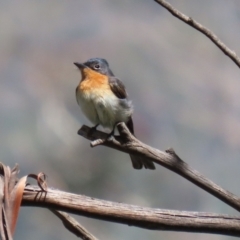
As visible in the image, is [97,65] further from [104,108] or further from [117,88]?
[104,108]

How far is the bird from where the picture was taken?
13.0ft

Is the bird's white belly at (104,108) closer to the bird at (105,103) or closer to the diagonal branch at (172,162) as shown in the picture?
the bird at (105,103)

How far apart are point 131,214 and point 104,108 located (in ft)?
7.67

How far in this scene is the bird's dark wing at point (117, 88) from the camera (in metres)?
4.12

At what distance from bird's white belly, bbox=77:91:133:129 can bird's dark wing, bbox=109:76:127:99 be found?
5 cm

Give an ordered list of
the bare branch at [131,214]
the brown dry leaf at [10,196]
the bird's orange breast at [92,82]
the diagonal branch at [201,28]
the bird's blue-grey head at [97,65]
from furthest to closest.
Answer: the bird's blue-grey head at [97,65]
the bird's orange breast at [92,82]
the diagonal branch at [201,28]
the bare branch at [131,214]
the brown dry leaf at [10,196]

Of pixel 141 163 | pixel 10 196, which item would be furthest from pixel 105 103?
pixel 10 196

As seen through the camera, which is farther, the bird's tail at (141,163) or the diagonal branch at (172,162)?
the bird's tail at (141,163)

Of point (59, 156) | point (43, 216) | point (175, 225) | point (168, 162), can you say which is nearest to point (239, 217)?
point (175, 225)

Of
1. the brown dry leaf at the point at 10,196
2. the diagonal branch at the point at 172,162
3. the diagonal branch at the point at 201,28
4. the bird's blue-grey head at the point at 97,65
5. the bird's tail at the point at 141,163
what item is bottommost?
the brown dry leaf at the point at 10,196

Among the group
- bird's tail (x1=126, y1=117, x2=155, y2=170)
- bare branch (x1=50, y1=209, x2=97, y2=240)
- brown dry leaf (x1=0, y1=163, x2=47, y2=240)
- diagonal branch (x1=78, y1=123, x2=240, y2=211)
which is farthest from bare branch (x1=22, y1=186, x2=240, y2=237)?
bird's tail (x1=126, y1=117, x2=155, y2=170)

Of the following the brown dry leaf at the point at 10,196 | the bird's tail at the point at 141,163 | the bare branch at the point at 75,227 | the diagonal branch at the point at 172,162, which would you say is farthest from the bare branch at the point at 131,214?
the bird's tail at the point at 141,163

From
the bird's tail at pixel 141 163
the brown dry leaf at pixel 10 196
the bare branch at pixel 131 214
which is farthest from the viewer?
the bird's tail at pixel 141 163

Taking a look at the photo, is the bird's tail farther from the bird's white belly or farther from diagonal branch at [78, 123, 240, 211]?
diagonal branch at [78, 123, 240, 211]
